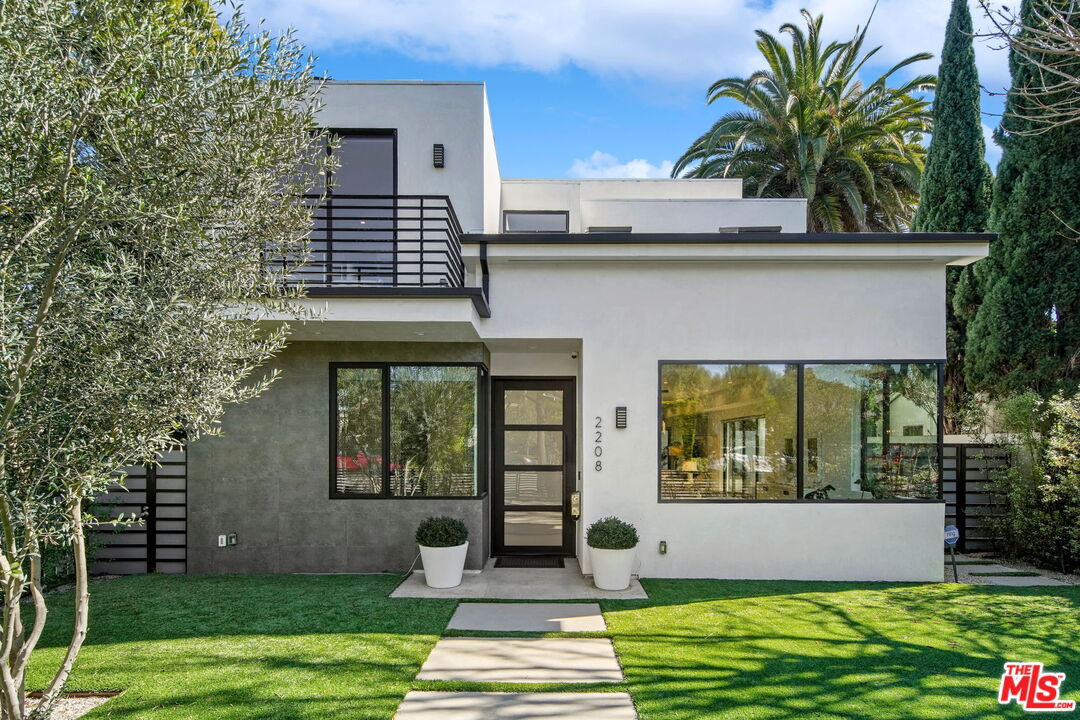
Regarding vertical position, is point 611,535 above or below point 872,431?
below

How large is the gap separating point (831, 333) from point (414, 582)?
5827mm

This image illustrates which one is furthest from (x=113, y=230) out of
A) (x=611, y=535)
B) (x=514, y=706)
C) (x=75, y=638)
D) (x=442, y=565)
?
(x=611, y=535)

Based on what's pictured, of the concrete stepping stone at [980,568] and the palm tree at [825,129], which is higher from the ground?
the palm tree at [825,129]

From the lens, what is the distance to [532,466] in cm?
970

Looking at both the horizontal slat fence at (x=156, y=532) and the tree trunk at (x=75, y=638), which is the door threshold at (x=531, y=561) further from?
the tree trunk at (x=75, y=638)

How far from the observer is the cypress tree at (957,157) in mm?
13836

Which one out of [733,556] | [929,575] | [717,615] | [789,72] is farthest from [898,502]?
[789,72]

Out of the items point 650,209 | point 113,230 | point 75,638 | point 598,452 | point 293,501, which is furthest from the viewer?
point 650,209

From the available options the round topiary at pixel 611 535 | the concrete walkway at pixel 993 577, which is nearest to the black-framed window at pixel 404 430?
the round topiary at pixel 611 535

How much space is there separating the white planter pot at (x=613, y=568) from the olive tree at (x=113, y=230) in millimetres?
4846

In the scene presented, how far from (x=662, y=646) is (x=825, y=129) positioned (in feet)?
49.4

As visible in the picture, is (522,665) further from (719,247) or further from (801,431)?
(719,247)

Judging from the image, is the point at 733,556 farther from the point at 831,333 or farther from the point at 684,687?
the point at 684,687

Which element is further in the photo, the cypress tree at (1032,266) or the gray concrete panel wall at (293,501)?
the cypress tree at (1032,266)
